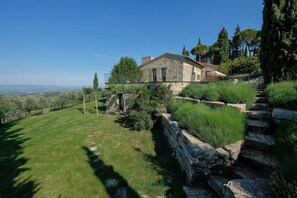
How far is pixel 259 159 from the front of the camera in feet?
8.69

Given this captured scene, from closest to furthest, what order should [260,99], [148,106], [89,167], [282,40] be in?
[89,167]
[260,99]
[282,40]
[148,106]

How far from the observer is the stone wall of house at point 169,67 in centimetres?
1753

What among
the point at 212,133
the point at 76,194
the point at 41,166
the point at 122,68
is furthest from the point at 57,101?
the point at 212,133

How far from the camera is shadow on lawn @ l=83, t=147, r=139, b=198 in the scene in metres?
3.34

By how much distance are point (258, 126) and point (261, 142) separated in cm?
62

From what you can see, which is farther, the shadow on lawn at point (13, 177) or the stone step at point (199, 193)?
the shadow on lawn at point (13, 177)

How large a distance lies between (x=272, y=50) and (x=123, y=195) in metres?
7.95

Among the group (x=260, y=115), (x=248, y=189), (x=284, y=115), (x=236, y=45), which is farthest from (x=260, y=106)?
(x=236, y=45)

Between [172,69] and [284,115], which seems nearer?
[284,115]

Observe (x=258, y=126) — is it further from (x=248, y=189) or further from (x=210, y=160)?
(x=248, y=189)

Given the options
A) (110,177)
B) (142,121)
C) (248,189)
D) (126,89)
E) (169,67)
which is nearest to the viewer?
(248,189)

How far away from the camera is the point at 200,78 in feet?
74.2

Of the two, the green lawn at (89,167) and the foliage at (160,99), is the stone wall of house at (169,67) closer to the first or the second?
the foliage at (160,99)

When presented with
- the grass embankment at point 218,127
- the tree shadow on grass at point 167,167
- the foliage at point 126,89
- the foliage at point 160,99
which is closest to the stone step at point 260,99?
the grass embankment at point 218,127
